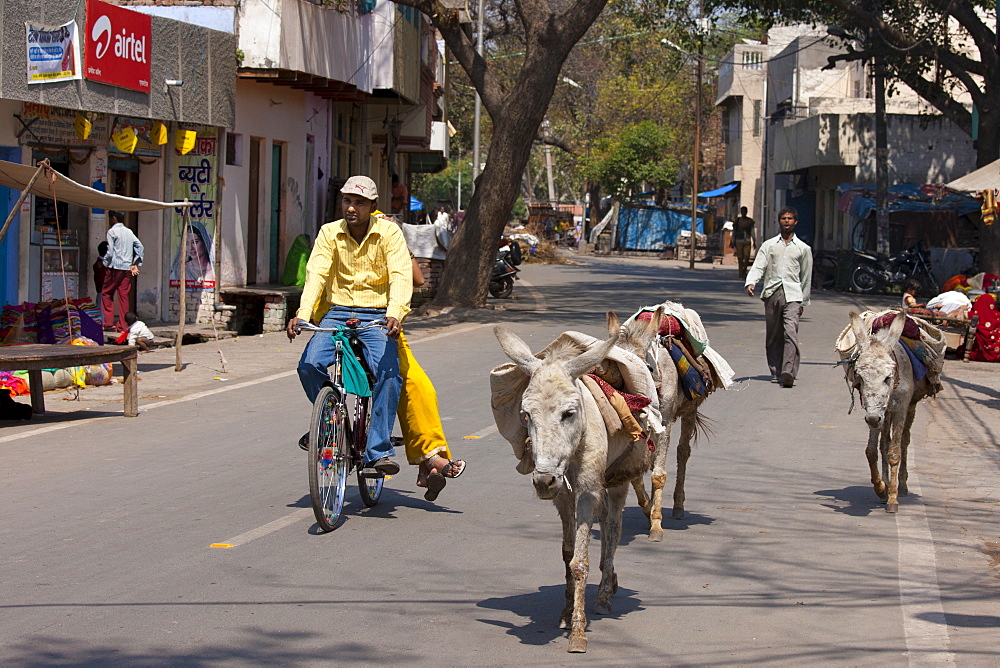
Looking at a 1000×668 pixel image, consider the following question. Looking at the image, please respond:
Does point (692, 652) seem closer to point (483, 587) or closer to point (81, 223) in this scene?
point (483, 587)

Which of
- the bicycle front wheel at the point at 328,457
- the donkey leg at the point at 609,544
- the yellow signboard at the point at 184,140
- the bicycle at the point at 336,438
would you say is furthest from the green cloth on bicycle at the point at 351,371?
the yellow signboard at the point at 184,140

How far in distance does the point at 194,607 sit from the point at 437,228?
795 inches

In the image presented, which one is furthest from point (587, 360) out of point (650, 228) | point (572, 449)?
point (650, 228)

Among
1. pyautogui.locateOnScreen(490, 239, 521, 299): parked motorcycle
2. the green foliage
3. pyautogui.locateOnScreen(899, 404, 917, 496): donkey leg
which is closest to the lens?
pyautogui.locateOnScreen(899, 404, 917, 496): donkey leg

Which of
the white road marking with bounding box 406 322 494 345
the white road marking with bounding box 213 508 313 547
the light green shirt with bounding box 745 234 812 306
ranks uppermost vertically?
the light green shirt with bounding box 745 234 812 306

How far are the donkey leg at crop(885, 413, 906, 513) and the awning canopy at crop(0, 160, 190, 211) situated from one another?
8036 mm

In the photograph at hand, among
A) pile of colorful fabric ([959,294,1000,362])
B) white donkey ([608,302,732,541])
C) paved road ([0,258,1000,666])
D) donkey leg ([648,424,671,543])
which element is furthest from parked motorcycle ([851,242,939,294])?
donkey leg ([648,424,671,543])

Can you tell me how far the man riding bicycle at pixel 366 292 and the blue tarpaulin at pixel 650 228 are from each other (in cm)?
5092

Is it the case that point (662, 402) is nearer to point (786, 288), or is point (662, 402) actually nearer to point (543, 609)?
point (543, 609)

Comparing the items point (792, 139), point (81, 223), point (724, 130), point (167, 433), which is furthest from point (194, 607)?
point (724, 130)

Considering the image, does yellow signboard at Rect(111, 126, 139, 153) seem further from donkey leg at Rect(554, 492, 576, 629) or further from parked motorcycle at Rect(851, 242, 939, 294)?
parked motorcycle at Rect(851, 242, 939, 294)

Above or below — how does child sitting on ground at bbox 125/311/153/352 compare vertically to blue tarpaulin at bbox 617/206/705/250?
below

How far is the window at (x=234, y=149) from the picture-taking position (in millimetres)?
21266

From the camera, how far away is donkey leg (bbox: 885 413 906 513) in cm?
785
